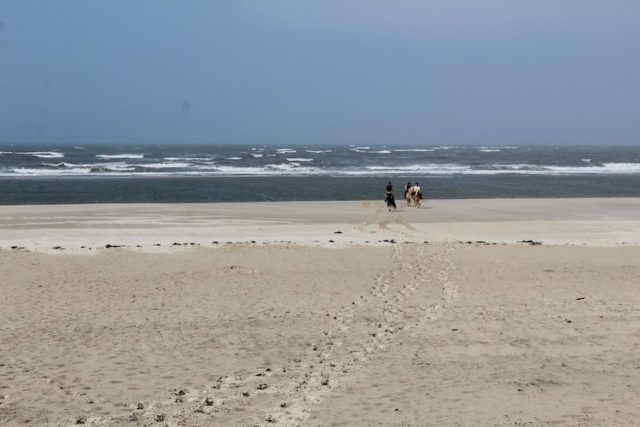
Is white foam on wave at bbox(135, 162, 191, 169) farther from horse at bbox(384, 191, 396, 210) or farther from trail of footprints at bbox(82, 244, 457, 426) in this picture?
trail of footprints at bbox(82, 244, 457, 426)

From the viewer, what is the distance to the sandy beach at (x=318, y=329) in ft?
18.9

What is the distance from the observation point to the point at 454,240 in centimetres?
1664

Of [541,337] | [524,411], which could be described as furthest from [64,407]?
[541,337]

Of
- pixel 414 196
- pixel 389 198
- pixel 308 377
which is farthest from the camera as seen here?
pixel 414 196

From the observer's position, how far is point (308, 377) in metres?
6.54

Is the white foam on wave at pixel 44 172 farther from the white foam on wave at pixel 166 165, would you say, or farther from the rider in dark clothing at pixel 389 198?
the rider in dark clothing at pixel 389 198

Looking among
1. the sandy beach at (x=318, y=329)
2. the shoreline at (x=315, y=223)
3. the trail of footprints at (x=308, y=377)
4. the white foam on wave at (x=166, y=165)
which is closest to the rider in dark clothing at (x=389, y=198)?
the shoreline at (x=315, y=223)

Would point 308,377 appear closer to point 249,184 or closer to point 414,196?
point 414,196

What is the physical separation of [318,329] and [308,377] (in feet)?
6.16

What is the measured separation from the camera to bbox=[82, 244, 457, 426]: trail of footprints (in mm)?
5586

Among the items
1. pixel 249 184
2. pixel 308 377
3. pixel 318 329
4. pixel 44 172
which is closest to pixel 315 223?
pixel 318 329

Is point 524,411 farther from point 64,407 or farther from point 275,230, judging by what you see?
point 275,230

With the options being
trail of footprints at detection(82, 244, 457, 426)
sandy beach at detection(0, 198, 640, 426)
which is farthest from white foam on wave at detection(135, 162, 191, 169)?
trail of footprints at detection(82, 244, 457, 426)

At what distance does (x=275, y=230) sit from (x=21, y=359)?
11607 millimetres
